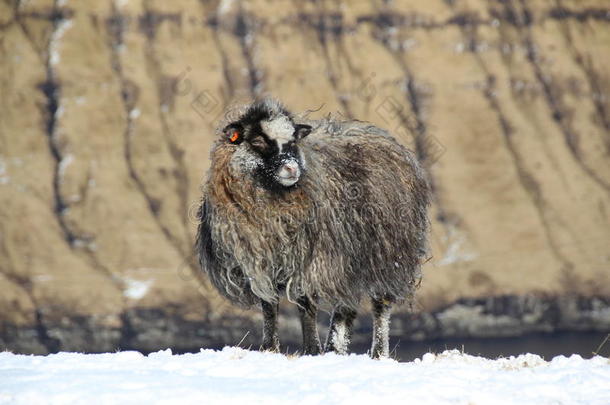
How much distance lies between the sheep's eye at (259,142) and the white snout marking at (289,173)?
417 mm

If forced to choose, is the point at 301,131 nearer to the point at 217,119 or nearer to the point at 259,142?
the point at 259,142

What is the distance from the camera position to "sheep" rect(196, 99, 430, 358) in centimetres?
1078

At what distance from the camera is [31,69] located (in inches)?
3051

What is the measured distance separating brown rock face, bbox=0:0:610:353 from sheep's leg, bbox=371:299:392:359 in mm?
51521

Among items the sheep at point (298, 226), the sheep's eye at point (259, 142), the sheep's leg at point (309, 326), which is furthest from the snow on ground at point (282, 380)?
the sheep's eye at point (259, 142)

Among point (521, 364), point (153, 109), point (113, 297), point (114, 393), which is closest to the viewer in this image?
point (114, 393)

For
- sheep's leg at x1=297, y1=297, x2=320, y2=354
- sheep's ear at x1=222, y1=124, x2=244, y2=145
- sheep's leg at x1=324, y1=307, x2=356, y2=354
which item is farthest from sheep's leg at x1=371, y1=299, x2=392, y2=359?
sheep's ear at x1=222, y1=124, x2=244, y2=145

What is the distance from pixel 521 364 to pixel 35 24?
3045 inches

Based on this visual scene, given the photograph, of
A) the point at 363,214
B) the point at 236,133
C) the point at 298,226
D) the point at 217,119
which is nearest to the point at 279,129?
the point at 236,133

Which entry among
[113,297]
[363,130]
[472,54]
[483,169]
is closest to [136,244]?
[113,297]

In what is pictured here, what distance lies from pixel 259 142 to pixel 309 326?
7.96 feet

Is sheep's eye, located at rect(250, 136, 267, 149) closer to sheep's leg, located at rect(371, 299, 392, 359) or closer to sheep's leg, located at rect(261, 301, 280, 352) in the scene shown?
sheep's leg, located at rect(261, 301, 280, 352)

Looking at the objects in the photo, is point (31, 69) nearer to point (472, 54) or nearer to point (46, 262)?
point (46, 262)

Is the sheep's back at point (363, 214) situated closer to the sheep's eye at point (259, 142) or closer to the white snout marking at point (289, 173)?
the white snout marking at point (289, 173)
